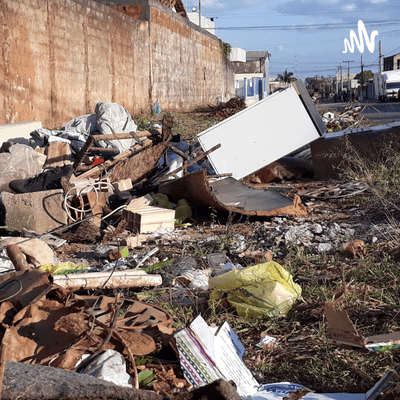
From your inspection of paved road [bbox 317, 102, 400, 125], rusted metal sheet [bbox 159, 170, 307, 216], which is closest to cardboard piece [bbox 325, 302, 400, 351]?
rusted metal sheet [bbox 159, 170, 307, 216]

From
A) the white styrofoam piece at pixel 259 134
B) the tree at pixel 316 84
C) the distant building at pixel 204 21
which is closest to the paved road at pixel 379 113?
the white styrofoam piece at pixel 259 134

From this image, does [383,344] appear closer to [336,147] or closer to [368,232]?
[368,232]

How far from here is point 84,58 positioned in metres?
11.6

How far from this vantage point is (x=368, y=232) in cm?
516

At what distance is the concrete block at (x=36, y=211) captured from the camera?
229 inches

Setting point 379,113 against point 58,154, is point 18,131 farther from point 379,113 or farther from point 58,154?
point 379,113

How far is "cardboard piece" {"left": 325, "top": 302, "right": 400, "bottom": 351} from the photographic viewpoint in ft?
9.11

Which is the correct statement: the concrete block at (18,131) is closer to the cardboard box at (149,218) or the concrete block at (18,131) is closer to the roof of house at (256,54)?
the cardboard box at (149,218)

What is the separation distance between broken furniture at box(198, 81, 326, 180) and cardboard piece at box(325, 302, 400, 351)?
466cm

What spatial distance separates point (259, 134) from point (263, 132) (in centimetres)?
8

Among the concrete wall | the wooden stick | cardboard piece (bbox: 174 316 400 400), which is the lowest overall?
cardboard piece (bbox: 174 316 400 400)

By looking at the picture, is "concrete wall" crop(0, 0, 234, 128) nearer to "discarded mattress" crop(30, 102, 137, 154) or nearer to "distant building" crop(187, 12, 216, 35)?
"discarded mattress" crop(30, 102, 137, 154)

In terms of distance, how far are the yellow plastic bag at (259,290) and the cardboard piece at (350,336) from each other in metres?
0.47

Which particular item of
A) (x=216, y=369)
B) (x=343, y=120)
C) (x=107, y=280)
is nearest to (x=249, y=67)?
(x=343, y=120)
